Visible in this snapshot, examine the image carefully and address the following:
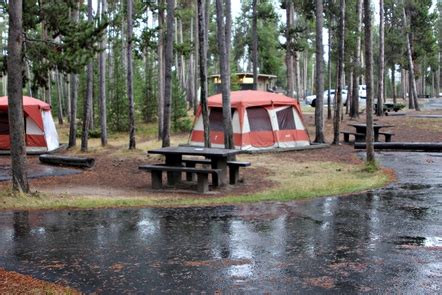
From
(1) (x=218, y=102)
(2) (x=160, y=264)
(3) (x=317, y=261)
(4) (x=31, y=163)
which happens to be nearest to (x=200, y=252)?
(2) (x=160, y=264)

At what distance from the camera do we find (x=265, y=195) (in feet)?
37.0

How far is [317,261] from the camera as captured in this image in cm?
613

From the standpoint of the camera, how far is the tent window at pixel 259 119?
20828mm

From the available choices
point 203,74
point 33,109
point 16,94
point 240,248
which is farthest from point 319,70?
point 240,248

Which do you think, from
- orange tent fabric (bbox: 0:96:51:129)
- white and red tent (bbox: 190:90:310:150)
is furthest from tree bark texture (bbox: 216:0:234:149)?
orange tent fabric (bbox: 0:96:51:129)

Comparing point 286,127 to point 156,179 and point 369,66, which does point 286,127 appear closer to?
point 369,66

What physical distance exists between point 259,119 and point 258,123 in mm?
164

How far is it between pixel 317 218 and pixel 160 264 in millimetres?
3412

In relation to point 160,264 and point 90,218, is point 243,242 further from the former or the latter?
point 90,218

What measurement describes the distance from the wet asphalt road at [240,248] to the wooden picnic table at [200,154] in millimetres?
2581

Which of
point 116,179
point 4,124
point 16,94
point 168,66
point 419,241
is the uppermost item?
point 168,66

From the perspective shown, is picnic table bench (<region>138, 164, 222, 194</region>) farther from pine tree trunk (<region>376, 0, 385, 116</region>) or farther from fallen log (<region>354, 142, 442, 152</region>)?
pine tree trunk (<region>376, 0, 385, 116</region>)

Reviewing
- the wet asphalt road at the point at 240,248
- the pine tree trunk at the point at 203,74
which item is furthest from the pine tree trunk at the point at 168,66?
the wet asphalt road at the point at 240,248

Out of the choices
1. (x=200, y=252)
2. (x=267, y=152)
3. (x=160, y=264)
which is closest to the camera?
(x=160, y=264)
